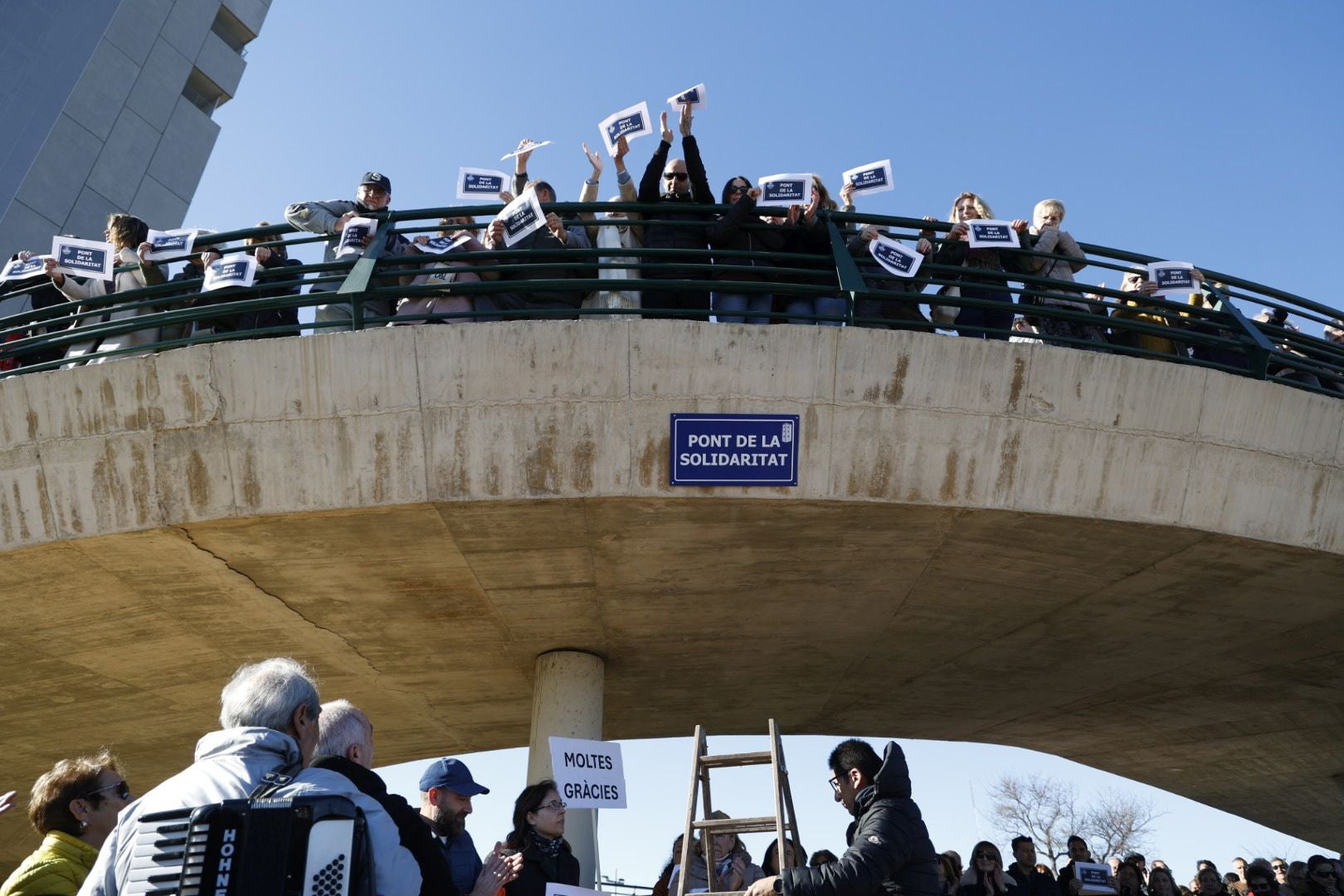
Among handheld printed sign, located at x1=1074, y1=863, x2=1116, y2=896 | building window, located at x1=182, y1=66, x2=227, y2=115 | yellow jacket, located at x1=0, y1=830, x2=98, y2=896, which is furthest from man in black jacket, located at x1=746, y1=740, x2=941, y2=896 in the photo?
building window, located at x1=182, y1=66, x2=227, y2=115

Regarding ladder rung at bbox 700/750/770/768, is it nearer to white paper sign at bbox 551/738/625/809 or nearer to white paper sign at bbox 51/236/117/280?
white paper sign at bbox 551/738/625/809

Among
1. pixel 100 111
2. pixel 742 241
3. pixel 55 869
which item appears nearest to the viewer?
pixel 55 869

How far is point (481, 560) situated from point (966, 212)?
5388 millimetres

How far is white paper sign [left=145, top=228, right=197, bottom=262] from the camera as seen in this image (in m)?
9.58

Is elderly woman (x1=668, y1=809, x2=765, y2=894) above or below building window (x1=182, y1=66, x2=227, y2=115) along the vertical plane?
below

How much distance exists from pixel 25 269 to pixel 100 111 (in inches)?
689

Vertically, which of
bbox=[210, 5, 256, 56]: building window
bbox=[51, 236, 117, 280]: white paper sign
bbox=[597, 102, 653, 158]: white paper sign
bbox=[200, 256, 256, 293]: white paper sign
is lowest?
bbox=[200, 256, 256, 293]: white paper sign

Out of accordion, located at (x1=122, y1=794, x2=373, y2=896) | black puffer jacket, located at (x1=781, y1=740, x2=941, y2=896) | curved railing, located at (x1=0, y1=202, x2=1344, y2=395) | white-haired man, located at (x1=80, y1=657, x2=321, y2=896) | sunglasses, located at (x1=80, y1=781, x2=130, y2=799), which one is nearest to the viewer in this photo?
accordion, located at (x1=122, y1=794, x2=373, y2=896)

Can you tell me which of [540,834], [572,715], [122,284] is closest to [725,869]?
[572,715]

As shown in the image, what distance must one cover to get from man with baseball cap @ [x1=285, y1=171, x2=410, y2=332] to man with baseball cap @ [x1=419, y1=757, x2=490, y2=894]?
488cm

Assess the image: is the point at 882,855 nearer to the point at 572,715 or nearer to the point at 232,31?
the point at 572,715

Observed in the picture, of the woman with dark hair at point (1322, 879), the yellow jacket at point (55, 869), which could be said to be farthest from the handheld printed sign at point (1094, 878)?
the yellow jacket at point (55, 869)

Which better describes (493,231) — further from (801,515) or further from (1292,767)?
(1292,767)

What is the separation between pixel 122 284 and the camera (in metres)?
10.0
